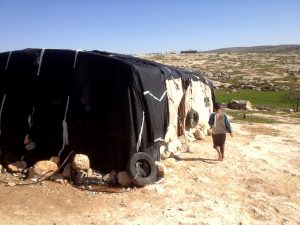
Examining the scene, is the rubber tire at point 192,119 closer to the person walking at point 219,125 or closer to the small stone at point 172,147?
the small stone at point 172,147

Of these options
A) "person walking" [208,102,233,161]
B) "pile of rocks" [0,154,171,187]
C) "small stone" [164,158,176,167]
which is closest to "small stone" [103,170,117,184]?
"pile of rocks" [0,154,171,187]

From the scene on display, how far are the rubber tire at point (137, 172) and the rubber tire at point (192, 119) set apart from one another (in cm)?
636

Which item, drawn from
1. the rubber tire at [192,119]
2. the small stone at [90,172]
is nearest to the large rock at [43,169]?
the small stone at [90,172]

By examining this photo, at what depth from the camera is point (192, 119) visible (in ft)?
53.4

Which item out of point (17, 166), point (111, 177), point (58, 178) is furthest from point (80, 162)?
point (17, 166)

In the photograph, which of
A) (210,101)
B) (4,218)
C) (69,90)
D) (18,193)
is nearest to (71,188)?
(18,193)

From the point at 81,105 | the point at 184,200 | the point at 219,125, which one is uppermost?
the point at 81,105

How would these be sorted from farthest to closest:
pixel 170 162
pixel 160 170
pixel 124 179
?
pixel 170 162
pixel 160 170
pixel 124 179

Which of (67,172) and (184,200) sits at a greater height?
(67,172)

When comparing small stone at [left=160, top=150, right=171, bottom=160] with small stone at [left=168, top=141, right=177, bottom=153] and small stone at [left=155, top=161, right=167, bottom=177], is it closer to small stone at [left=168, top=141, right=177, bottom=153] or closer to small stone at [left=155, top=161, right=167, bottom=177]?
small stone at [left=168, top=141, right=177, bottom=153]

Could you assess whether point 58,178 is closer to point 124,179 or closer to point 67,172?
point 67,172

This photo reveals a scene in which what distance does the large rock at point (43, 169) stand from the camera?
953 cm

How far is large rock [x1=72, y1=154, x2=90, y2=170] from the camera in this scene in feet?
31.3

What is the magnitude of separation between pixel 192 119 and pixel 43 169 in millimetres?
8280
